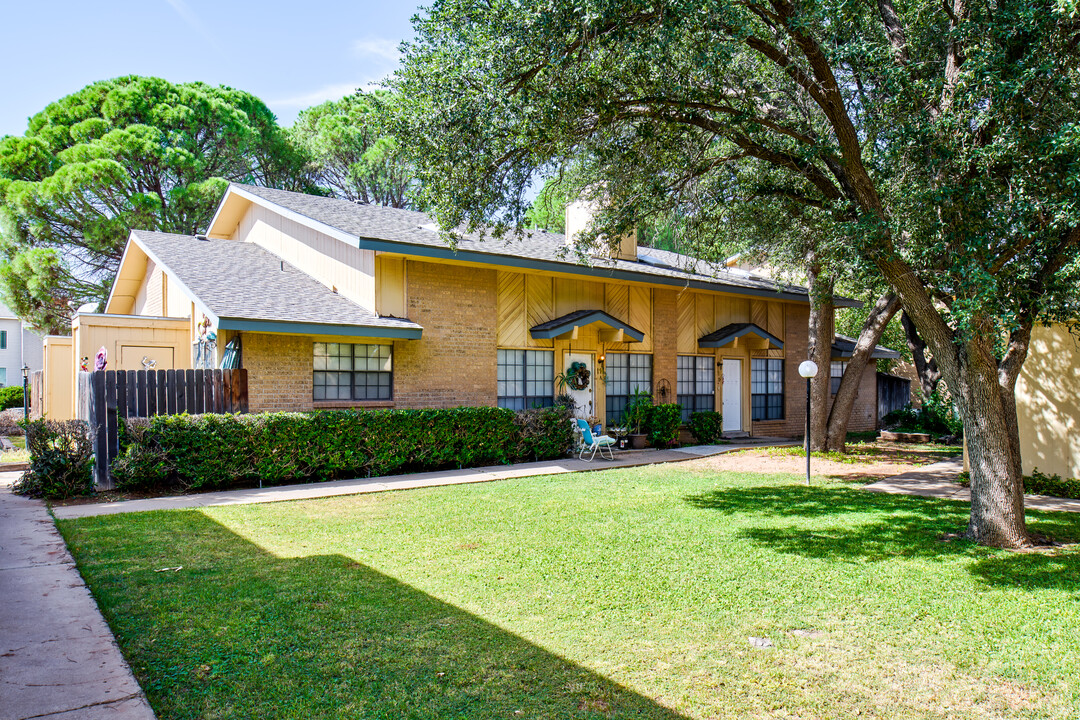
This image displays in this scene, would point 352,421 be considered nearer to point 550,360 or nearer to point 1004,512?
point 550,360

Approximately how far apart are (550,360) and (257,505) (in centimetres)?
792

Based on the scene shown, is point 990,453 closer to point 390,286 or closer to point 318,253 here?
point 390,286

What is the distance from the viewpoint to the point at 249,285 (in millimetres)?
12727

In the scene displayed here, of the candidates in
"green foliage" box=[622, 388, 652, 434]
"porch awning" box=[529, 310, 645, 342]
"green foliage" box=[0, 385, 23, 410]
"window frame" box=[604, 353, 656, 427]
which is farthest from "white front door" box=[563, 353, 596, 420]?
"green foliage" box=[0, 385, 23, 410]

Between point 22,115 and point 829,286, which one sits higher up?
point 22,115

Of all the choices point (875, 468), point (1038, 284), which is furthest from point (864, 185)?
point (875, 468)

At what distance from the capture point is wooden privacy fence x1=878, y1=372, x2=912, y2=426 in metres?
24.7

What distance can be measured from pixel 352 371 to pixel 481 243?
373cm

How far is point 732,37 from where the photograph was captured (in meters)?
6.96

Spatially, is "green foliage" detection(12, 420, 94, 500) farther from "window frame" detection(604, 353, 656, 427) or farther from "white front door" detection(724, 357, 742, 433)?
"white front door" detection(724, 357, 742, 433)

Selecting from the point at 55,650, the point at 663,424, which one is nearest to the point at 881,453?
the point at 663,424

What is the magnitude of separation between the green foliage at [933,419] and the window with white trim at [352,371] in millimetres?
15200

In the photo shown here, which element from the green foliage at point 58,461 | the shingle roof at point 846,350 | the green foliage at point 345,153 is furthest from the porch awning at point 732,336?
the green foliage at point 345,153

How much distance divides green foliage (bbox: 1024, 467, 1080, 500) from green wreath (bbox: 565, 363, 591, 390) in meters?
8.54
